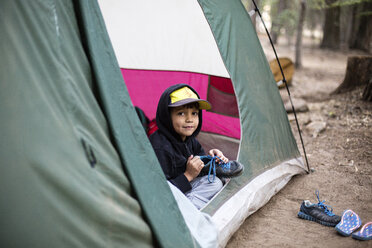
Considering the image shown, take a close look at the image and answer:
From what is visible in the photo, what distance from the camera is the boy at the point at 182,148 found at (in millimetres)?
2225

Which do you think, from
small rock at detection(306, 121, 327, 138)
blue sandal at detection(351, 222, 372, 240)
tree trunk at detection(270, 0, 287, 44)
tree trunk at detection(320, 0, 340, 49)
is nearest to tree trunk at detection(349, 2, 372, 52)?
tree trunk at detection(320, 0, 340, 49)

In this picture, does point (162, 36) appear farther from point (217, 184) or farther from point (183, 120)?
point (217, 184)

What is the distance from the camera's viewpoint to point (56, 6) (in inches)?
56.4

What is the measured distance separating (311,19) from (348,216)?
60.2ft

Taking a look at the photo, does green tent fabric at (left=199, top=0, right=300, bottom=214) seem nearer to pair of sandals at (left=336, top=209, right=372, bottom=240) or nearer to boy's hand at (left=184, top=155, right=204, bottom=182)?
boy's hand at (left=184, top=155, right=204, bottom=182)

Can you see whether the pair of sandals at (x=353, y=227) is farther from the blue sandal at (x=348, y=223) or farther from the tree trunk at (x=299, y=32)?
the tree trunk at (x=299, y=32)

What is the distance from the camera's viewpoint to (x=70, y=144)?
1338 millimetres

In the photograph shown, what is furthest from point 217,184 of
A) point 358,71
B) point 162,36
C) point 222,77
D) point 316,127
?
point 358,71

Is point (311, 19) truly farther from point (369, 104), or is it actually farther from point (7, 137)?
point (7, 137)

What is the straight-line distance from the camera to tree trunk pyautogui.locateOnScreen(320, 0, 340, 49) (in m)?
12.7

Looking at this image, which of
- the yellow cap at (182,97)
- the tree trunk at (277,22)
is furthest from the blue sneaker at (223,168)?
the tree trunk at (277,22)

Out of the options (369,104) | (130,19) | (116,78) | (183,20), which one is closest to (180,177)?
(116,78)

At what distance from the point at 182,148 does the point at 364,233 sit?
1.38 m

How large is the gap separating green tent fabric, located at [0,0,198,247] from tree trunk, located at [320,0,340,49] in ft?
42.9
